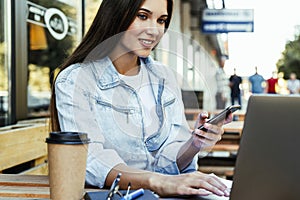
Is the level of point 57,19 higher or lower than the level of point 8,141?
higher

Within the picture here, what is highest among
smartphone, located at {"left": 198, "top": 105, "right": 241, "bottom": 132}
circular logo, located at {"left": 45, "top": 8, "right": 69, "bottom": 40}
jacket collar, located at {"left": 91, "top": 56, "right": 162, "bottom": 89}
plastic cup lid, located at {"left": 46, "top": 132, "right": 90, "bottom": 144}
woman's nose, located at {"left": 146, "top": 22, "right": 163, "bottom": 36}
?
circular logo, located at {"left": 45, "top": 8, "right": 69, "bottom": 40}

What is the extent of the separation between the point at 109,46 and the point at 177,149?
34 cm

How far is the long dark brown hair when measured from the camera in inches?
57.0

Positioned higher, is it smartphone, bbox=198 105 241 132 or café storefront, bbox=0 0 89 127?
café storefront, bbox=0 0 89 127

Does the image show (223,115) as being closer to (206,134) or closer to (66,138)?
(206,134)

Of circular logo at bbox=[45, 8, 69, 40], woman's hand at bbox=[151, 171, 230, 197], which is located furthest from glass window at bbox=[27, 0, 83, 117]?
woman's hand at bbox=[151, 171, 230, 197]

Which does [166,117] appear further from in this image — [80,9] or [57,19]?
[80,9]

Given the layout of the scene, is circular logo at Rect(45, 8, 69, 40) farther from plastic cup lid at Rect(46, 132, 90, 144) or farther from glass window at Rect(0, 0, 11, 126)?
plastic cup lid at Rect(46, 132, 90, 144)

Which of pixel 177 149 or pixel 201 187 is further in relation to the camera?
pixel 177 149

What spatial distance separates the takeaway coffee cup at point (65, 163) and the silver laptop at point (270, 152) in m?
0.37

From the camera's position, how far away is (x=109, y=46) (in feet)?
5.02

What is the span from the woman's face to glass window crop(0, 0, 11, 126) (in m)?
1.78

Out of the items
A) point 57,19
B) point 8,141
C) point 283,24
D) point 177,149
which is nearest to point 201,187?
point 177,149

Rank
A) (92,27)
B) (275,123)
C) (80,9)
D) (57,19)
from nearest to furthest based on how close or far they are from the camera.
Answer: (275,123) → (92,27) → (57,19) → (80,9)
